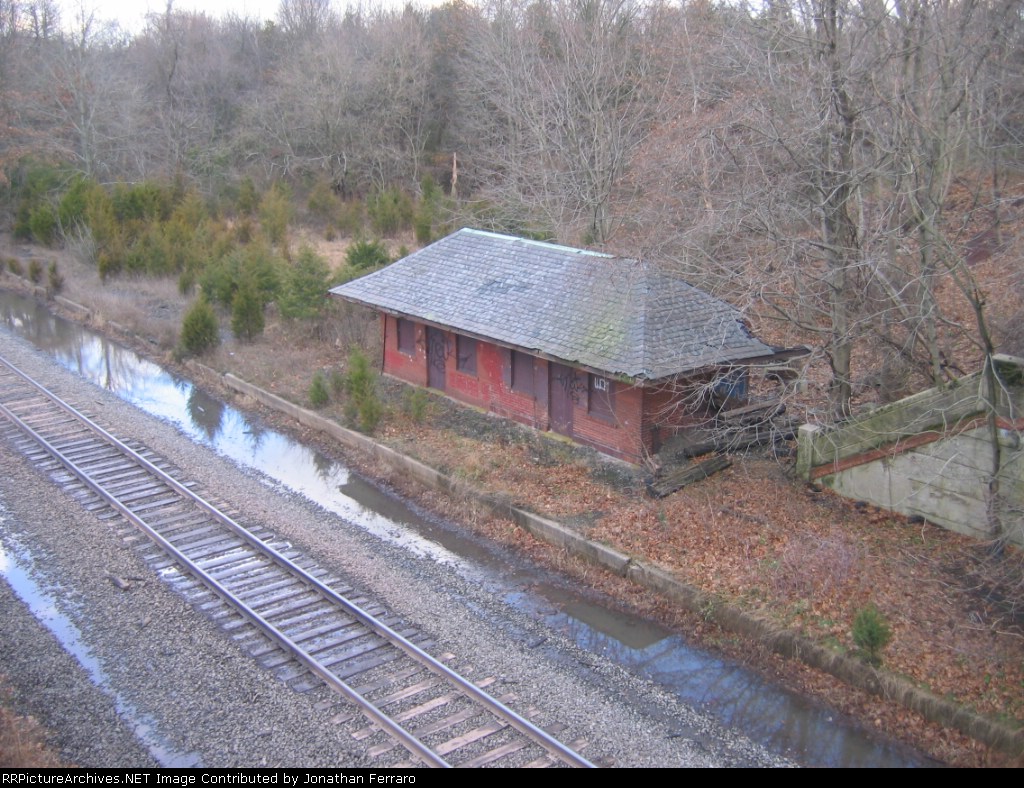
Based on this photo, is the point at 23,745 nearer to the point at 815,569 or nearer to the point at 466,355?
the point at 815,569

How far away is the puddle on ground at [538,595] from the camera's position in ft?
30.9

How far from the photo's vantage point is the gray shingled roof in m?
15.2

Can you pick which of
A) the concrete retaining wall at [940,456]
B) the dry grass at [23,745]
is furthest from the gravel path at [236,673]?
the concrete retaining wall at [940,456]

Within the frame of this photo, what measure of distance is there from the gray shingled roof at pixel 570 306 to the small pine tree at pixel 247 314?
481 centimetres

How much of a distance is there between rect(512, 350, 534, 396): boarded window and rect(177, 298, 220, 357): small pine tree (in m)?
10.2

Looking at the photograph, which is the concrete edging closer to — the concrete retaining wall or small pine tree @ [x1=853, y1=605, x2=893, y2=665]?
small pine tree @ [x1=853, y1=605, x2=893, y2=665]

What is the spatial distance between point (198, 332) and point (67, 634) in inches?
547

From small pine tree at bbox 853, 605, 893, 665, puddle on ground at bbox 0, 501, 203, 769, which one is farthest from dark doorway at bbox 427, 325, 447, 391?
small pine tree at bbox 853, 605, 893, 665

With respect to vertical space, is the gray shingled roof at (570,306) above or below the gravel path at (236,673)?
above

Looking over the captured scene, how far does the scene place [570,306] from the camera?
55.1 ft

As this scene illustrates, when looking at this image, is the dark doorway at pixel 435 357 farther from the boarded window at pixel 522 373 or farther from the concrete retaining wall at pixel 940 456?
the concrete retaining wall at pixel 940 456

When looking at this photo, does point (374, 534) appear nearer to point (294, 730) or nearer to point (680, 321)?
point (294, 730)

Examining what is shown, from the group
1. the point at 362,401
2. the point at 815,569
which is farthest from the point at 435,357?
the point at 815,569
